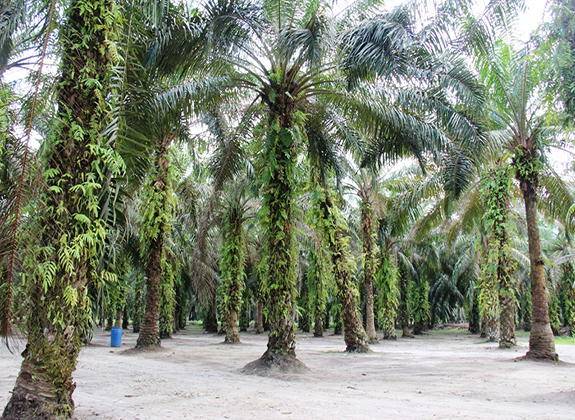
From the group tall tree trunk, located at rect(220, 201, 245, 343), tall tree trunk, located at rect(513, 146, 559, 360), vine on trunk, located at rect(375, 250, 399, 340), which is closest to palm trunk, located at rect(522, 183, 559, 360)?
tall tree trunk, located at rect(513, 146, 559, 360)

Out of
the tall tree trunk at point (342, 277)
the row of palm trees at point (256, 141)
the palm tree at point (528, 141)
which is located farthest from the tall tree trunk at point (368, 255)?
the palm tree at point (528, 141)

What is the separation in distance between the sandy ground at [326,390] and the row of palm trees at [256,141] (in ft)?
3.82

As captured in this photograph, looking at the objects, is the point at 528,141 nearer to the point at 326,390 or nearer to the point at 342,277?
the point at 342,277

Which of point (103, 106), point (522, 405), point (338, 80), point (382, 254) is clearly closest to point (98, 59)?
point (103, 106)

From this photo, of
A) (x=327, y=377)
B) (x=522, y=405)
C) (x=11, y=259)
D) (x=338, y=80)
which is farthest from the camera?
(x=338, y=80)

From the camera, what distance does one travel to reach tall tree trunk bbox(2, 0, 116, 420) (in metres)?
4.35

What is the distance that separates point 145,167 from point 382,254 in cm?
1610

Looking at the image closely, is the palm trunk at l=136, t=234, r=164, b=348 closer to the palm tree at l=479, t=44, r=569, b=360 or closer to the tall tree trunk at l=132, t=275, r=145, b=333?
the tall tree trunk at l=132, t=275, r=145, b=333

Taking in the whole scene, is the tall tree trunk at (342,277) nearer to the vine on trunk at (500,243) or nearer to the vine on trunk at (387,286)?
the vine on trunk at (500,243)

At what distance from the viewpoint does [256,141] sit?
1061 cm

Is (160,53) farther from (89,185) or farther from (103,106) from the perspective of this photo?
(89,185)

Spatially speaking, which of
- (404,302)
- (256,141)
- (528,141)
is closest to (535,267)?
(528,141)

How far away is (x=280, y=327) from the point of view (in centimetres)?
911

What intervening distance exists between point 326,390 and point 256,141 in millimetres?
6044
